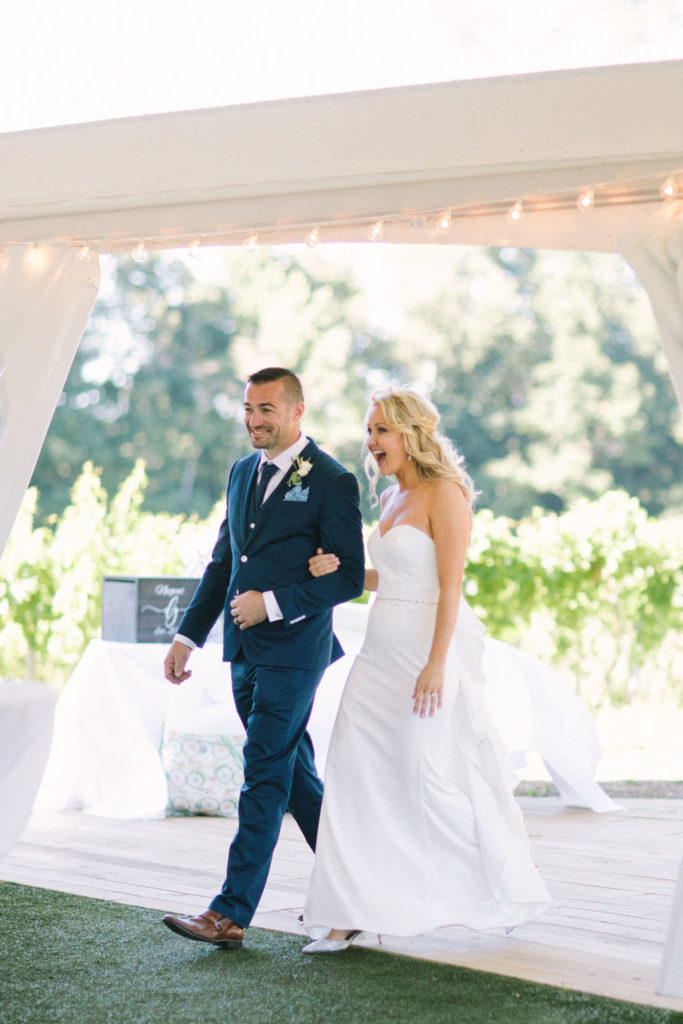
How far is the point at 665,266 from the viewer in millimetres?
3037

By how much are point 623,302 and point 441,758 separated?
1741 cm

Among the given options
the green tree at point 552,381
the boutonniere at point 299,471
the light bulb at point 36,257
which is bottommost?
the boutonniere at point 299,471

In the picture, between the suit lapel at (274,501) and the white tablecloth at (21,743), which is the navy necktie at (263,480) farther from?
the white tablecloth at (21,743)

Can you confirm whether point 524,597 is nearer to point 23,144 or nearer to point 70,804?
point 70,804

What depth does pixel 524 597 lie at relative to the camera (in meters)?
8.00

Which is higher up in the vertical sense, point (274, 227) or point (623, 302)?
point (623, 302)

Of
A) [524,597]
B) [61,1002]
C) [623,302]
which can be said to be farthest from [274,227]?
[623,302]

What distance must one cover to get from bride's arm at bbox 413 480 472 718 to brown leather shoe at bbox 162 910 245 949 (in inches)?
30.2

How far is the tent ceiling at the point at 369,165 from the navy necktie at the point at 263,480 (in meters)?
0.75

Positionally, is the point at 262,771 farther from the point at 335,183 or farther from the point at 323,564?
the point at 335,183

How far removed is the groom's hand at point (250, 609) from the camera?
10.6 ft

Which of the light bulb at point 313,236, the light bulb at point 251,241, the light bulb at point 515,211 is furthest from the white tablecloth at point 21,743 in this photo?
the light bulb at point 515,211

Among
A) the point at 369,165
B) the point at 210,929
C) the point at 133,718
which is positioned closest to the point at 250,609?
the point at 210,929

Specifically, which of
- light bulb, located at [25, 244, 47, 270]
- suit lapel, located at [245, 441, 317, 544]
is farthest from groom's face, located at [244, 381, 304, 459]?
light bulb, located at [25, 244, 47, 270]
